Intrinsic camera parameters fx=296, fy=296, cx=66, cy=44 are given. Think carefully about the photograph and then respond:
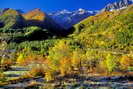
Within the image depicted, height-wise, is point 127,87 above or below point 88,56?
below

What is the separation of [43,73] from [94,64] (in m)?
31.3

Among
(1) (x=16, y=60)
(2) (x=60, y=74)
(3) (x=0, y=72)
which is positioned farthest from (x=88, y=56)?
(1) (x=16, y=60)

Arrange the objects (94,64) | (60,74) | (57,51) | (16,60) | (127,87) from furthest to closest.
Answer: (16,60), (94,64), (57,51), (60,74), (127,87)

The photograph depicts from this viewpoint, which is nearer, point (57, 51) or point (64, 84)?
point (64, 84)

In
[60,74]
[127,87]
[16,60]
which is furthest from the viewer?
[16,60]

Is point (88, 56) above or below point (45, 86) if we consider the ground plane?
above

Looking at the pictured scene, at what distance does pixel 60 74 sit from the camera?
336 ft

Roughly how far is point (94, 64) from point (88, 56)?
322 inches

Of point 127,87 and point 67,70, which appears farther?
point 67,70

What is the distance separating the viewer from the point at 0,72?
94.2 m

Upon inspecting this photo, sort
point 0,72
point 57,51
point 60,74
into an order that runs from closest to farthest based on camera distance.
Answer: point 0,72 < point 60,74 < point 57,51

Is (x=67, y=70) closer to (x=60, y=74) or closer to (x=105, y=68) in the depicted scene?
(x=60, y=74)

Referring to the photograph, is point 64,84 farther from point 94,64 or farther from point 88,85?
point 94,64

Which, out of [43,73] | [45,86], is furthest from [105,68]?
[45,86]
